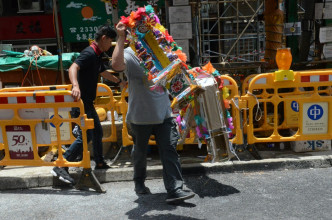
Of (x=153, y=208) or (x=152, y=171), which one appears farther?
(x=152, y=171)

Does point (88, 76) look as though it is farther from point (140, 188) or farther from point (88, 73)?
point (140, 188)

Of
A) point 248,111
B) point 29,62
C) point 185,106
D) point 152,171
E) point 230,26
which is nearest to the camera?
point 185,106

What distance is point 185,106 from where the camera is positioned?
4180mm

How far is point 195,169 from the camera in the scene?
484 centimetres

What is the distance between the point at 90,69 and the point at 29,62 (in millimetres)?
3691

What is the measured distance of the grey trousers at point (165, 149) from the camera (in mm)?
3818

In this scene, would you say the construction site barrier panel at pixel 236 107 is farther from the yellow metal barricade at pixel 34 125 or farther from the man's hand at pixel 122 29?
the yellow metal barricade at pixel 34 125

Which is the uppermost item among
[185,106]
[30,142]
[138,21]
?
[138,21]

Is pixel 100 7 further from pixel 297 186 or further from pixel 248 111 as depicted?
pixel 297 186

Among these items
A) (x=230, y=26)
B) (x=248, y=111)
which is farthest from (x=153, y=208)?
(x=230, y=26)

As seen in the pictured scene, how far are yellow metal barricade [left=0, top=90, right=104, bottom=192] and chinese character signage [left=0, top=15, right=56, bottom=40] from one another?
10452 mm

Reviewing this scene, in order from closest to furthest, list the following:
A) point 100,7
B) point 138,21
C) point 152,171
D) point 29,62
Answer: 1. point 138,21
2. point 152,171
3. point 29,62
4. point 100,7

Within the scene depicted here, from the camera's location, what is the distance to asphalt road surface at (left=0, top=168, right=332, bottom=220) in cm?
359

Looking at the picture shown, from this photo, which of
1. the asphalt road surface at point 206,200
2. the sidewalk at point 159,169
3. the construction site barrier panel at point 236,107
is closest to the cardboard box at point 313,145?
the sidewalk at point 159,169
